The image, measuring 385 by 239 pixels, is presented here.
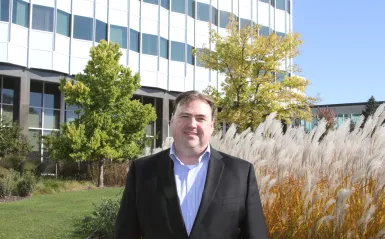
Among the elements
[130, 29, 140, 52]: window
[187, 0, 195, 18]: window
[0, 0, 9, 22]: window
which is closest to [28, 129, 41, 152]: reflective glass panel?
[0, 0, 9, 22]: window

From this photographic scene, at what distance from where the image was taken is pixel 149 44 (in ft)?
93.0

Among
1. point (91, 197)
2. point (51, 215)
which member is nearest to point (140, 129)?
point (91, 197)

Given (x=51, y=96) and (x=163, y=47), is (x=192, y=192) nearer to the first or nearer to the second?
(x=51, y=96)

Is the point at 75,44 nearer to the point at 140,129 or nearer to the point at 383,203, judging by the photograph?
the point at 140,129

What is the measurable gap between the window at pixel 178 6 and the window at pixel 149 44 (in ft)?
8.52

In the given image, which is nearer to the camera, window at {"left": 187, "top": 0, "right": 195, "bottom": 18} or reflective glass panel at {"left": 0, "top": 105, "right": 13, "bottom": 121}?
reflective glass panel at {"left": 0, "top": 105, "right": 13, "bottom": 121}

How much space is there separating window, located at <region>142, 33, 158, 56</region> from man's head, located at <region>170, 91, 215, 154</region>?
84.6 feet

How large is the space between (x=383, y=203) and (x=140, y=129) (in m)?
16.0

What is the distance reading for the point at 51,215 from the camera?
10.7 m

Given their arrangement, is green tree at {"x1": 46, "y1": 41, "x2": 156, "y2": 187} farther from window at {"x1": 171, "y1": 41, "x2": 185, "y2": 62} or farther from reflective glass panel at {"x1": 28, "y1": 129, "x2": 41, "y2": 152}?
window at {"x1": 171, "y1": 41, "x2": 185, "y2": 62}

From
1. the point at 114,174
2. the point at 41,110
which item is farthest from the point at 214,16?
the point at 114,174

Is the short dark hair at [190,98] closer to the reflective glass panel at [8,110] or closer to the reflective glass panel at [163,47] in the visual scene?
the reflective glass panel at [8,110]

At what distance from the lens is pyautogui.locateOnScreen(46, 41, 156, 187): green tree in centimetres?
1869

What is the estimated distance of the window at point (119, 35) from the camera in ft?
87.2
